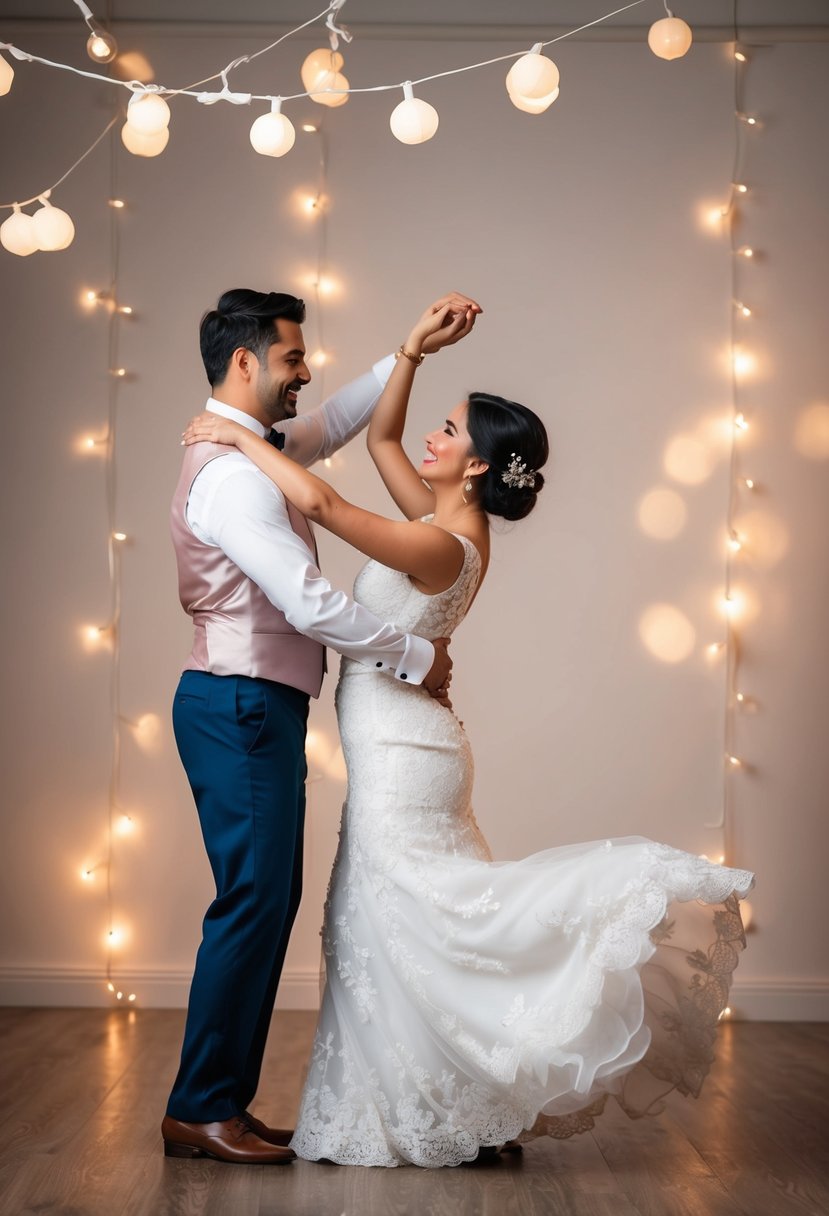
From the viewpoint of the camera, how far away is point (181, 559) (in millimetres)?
2633

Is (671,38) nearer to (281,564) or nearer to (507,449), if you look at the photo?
(507,449)

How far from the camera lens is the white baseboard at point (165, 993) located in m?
4.12

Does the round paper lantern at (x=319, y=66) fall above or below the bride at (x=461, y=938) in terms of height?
above

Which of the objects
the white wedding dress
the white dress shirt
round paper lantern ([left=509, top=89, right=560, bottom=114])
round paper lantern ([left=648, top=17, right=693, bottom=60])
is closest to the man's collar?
the white dress shirt

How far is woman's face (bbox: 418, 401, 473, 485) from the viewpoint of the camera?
277 cm

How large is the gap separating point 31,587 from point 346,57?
2.10 m

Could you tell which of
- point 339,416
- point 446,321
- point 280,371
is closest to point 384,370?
point 339,416

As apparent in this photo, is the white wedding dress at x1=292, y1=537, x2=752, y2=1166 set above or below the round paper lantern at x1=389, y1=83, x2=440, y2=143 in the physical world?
below

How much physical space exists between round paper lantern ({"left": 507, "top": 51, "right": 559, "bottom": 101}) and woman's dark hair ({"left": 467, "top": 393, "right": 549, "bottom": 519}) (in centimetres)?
67

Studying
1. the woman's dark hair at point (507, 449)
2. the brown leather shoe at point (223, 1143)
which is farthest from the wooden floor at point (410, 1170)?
the woman's dark hair at point (507, 449)

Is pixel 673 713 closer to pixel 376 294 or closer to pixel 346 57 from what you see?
pixel 376 294

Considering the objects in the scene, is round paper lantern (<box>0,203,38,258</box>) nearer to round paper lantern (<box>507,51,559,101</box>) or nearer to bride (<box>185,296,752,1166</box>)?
bride (<box>185,296,752,1166</box>)

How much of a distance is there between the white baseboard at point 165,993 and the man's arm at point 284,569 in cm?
199

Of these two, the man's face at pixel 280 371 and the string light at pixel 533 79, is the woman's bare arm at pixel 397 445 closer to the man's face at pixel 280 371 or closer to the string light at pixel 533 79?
the man's face at pixel 280 371
